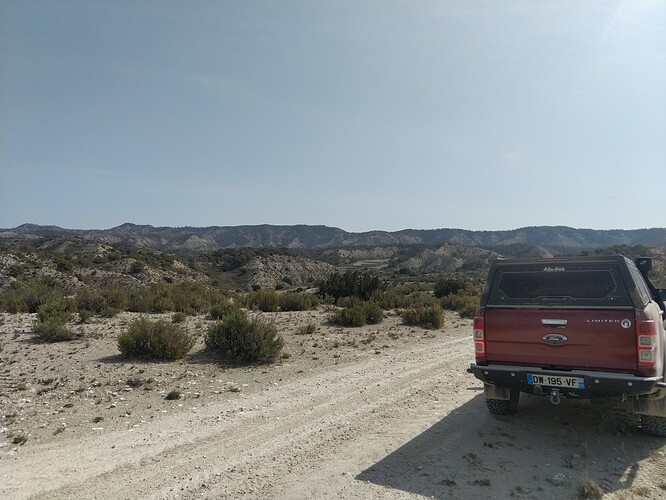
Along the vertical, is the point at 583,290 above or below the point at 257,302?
above

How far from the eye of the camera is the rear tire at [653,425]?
5904 mm

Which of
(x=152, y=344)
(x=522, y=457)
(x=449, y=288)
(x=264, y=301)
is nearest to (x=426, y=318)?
(x=264, y=301)

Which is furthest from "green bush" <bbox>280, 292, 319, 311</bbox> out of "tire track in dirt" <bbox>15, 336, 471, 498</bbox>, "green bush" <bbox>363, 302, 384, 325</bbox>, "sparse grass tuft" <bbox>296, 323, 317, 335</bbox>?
"tire track in dirt" <bbox>15, 336, 471, 498</bbox>

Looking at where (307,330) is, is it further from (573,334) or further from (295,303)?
(573,334)

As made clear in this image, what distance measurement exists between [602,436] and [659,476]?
117cm

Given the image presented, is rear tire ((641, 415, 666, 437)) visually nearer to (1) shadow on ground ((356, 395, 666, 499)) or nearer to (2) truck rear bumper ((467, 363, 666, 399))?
(1) shadow on ground ((356, 395, 666, 499))

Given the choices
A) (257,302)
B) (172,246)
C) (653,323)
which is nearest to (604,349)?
(653,323)

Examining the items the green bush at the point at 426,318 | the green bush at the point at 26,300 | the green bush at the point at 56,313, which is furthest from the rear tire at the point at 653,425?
the green bush at the point at 26,300

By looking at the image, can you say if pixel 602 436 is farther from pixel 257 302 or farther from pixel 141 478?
pixel 257 302

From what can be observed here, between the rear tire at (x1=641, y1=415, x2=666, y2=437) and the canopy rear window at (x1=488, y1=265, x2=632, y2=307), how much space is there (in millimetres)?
1630

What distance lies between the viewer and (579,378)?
5.54 meters

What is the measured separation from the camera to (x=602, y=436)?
611 cm

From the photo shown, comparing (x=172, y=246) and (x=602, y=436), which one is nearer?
(x=602, y=436)

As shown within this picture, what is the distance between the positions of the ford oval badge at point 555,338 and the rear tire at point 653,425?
153cm
